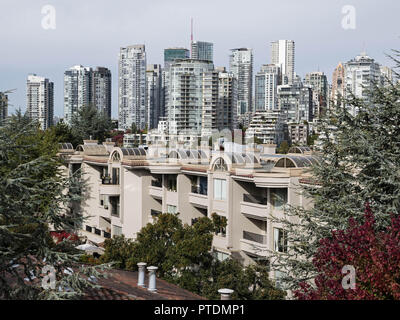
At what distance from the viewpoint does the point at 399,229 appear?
10273 mm

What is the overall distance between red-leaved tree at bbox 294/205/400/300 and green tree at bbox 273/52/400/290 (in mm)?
2975

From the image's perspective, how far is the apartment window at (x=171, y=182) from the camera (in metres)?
31.6

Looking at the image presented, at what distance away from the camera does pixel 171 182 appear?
3194cm

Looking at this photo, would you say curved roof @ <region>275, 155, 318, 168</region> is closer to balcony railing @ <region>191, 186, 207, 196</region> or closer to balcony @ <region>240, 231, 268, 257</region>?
balcony @ <region>240, 231, 268, 257</region>

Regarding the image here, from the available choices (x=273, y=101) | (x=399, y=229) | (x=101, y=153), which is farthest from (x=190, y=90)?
(x=399, y=229)

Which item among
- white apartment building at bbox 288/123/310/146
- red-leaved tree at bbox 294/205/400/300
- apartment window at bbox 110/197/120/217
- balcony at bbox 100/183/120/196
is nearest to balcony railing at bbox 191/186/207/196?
balcony at bbox 100/183/120/196

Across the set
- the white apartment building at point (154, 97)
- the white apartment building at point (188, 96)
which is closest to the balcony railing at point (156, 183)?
the white apartment building at point (188, 96)

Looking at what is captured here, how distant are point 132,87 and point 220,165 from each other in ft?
430

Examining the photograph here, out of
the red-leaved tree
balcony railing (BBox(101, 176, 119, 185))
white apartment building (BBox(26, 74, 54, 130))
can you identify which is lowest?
balcony railing (BBox(101, 176, 119, 185))

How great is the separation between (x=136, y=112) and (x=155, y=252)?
138579 mm

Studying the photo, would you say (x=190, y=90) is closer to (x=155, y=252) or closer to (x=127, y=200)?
(x=127, y=200)

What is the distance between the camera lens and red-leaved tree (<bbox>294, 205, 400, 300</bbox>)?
921 centimetres

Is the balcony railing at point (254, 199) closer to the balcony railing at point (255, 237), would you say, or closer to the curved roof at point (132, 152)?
the balcony railing at point (255, 237)

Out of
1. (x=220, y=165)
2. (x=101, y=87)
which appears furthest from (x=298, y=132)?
(x=220, y=165)
